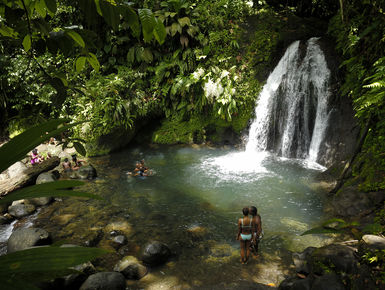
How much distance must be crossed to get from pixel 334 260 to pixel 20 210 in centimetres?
756

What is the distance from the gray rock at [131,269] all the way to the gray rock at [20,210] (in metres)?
3.81

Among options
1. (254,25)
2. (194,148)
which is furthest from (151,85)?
(254,25)

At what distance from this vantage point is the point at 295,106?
10.5m

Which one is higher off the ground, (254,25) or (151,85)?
(254,25)

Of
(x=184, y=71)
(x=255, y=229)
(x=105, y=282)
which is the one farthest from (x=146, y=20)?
(x=184, y=71)

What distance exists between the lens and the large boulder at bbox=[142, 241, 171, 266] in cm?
498

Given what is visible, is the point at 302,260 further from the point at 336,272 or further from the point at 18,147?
the point at 18,147

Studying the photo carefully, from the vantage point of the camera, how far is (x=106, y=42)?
44.4ft

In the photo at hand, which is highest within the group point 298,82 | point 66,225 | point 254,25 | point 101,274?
point 254,25

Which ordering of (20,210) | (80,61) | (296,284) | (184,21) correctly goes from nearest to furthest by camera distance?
(80,61), (296,284), (20,210), (184,21)

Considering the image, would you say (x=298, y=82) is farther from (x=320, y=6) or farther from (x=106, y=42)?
(x=106, y=42)

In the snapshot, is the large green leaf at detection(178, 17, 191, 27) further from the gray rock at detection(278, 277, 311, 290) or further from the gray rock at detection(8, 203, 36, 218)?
the gray rock at detection(278, 277, 311, 290)

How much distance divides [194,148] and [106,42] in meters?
7.52

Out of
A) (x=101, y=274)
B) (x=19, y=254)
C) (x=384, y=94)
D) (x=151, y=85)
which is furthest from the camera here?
(x=151, y=85)
